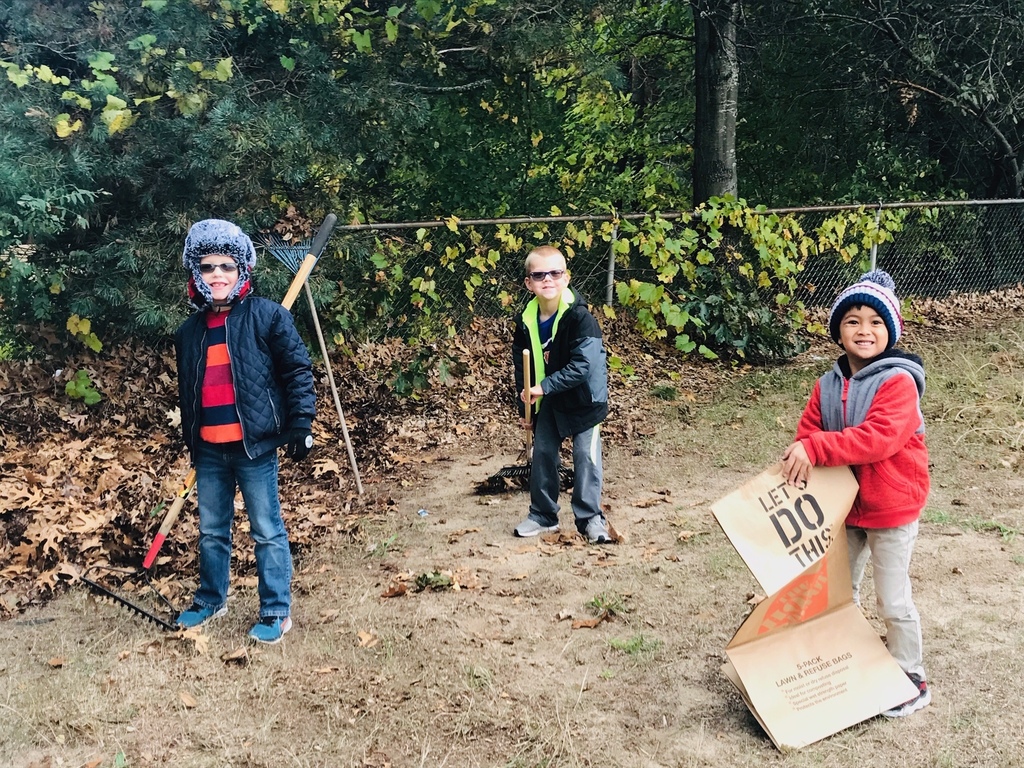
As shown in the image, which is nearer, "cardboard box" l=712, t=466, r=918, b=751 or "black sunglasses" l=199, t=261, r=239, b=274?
"cardboard box" l=712, t=466, r=918, b=751

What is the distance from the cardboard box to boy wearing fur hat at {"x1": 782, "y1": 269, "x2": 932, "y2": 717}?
8 centimetres

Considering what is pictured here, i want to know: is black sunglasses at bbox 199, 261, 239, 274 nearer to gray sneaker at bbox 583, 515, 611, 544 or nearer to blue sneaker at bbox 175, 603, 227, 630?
blue sneaker at bbox 175, 603, 227, 630

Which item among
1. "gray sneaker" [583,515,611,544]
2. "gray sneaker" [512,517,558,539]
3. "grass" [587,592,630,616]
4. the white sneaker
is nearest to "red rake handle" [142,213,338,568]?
"gray sneaker" [512,517,558,539]

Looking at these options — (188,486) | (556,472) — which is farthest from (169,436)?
(556,472)

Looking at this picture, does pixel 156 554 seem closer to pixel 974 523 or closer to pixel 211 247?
pixel 211 247

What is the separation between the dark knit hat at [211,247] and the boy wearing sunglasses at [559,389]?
1.68m

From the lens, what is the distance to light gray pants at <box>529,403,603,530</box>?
534cm

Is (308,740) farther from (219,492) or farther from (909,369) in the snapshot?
(909,369)

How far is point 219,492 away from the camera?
4184 millimetres

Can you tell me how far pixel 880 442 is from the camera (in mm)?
3066

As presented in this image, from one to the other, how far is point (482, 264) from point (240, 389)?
4705 mm

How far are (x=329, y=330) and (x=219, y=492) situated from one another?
3.84 m

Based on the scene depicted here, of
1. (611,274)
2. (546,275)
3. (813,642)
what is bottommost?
(813,642)

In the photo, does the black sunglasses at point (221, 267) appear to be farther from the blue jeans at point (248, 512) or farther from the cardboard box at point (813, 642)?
the cardboard box at point (813, 642)
